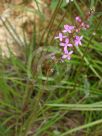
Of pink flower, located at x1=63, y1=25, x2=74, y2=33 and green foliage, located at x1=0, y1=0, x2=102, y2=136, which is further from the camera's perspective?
green foliage, located at x1=0, y1=0, x2=102, y2=136

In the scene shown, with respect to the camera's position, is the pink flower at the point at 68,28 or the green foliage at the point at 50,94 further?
the green foliage at the point at 50,94

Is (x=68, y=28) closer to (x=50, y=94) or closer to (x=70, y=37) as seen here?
(x=70, y=37)

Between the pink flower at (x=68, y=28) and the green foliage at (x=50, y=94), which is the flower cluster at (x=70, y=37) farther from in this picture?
the green foliage at (x=50, y=94)

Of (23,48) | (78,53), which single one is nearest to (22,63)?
(23,48)

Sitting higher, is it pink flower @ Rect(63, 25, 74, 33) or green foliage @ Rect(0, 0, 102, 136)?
pink flower @ Rect(63, 25, 74, 33)

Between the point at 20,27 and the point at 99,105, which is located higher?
the point at 20,27

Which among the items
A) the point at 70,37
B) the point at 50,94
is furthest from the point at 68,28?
the point at 50,94

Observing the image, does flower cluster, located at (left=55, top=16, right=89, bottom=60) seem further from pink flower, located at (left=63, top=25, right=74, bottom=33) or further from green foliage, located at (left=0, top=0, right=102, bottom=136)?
green foliage, located at (left=0, top=0, right=102, bottom=136)

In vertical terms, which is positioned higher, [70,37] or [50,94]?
[70,37]

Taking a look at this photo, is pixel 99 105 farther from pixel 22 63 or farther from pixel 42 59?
pixel 22 63

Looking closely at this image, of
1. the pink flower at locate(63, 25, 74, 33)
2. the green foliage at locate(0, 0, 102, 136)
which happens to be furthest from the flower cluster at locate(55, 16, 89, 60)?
the green foliage at locate(0, 0, 102, 136)

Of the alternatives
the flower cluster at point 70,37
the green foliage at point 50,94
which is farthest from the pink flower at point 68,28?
the green foliage at point 50,94
